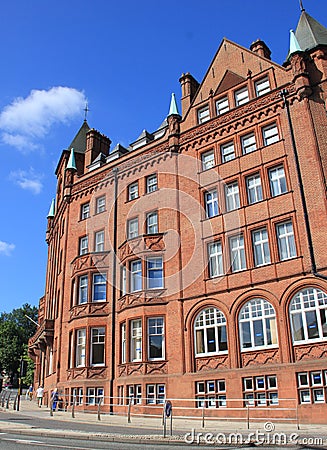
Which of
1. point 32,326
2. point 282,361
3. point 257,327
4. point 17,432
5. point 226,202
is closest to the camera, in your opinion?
point 17,432

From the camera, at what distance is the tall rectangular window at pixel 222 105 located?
2950 cm

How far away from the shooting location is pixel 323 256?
2170 cm

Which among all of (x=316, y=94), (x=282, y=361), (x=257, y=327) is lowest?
(x=282, y=361)

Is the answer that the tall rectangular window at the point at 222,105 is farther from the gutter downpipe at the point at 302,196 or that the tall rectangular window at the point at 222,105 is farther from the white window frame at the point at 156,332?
the white window frame at the point at 156,332

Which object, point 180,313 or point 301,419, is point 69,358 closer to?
point 180,313

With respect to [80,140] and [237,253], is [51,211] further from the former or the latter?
[237,253]

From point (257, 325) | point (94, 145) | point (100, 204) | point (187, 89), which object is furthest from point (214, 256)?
point (94, 145)

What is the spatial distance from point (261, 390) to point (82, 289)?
14.6 meters

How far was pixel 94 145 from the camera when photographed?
39.0 metres

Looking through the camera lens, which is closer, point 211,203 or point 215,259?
point 215,259

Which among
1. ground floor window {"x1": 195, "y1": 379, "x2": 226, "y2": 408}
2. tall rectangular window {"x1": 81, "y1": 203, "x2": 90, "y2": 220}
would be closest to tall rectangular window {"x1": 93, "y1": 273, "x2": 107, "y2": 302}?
tall rectangular window {"x1": 81, "y1": 203, "x2": 90, "y2": 220}

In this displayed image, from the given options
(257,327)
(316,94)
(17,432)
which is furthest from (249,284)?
(17,432)

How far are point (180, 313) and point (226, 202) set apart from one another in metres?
7.16

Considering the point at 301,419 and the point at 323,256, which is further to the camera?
the point at 323,256
